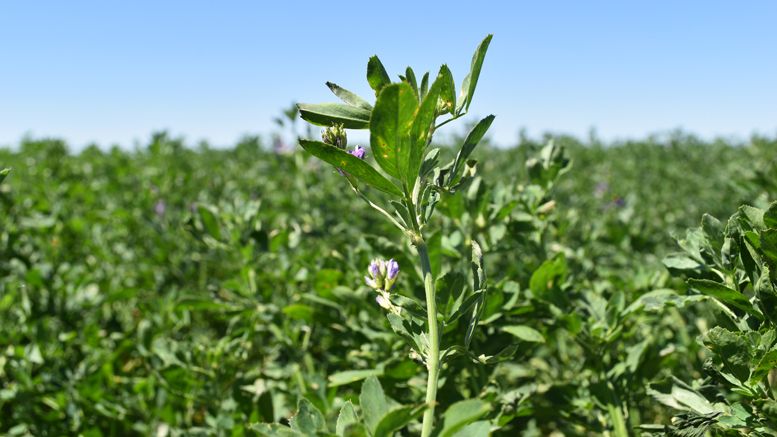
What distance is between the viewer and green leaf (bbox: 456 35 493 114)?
1.09 metres

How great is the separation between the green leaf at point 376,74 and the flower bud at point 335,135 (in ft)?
0.33

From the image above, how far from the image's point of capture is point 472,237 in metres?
2.10

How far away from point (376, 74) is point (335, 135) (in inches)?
5.3

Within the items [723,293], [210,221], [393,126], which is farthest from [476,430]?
[210,221]

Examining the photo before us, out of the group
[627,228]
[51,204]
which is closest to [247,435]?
[627,228]

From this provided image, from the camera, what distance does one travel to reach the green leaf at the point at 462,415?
3.12 ft

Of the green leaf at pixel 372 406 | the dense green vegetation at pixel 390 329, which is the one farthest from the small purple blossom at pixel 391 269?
the green leaf at pixel 372 406

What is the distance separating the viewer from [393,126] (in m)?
1.02

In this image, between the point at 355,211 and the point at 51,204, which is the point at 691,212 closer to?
the point at 355,211

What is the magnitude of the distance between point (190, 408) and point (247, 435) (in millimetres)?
478

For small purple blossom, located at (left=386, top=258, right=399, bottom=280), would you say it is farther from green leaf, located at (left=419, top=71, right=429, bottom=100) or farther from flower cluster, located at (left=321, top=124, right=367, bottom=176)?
green leaf, located at (left=419, top=71, right=429, bottom=100)

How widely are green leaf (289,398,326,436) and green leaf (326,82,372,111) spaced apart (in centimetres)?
54

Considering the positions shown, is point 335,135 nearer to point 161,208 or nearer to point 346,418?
point 346,418

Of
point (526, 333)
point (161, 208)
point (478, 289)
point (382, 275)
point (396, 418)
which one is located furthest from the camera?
point (161, 208)
